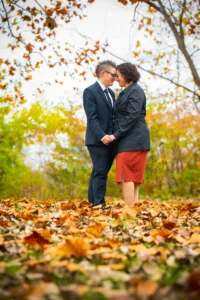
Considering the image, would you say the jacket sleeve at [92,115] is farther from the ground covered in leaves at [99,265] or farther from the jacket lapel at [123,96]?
the ground covered in leaves at [99,265]

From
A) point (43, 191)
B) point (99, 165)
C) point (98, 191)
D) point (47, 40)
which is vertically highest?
point (47, 40)

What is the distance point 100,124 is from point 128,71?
2.60ft

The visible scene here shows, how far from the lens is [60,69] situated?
9742 millimetres

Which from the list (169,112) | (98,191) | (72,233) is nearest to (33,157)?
(169,112)

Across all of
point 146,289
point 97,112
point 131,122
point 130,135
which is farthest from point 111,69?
point 146,289

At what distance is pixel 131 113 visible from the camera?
5398 mm

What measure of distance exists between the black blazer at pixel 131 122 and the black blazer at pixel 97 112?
0.52ft

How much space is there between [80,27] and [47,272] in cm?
834

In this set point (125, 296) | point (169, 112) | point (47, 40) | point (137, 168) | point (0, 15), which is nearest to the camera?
point (125, 296)

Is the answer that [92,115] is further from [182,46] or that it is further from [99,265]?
[182,46]

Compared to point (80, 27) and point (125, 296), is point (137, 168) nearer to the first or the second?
point (125, 296)

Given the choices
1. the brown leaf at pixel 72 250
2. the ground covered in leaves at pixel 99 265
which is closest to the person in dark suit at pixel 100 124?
the ground covered in leaves at pixel 99 265

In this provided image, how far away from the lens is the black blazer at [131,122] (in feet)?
17.7

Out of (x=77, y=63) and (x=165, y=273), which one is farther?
(x=77, y=63)
